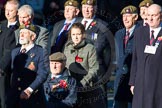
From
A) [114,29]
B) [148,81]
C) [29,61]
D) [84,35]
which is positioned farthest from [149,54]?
[114,29]

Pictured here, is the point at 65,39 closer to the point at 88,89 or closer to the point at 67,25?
the point at 67,25

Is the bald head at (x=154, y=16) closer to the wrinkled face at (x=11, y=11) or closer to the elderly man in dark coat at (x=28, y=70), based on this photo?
the elderly man in dark coat at (x=28, y=70)

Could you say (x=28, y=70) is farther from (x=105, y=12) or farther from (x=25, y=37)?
(x=105, y=12)

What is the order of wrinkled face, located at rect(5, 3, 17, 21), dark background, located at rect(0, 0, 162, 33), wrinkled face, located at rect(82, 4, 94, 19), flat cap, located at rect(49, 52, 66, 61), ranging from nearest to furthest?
flat cap, located at rect(49, 52, 66, 61) < wrinkled face, located at rect(5, 3, 17, 21) < wrinkled face, located at rect(82, 4, 94, 19) < dark background, located at rect(0, 0, 162, 33)

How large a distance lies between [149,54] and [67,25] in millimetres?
1497

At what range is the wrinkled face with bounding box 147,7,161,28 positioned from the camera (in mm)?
7609

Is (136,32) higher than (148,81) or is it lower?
higher

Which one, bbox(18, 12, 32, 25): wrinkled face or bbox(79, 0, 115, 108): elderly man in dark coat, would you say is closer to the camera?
bbox(18, 12, 32, 25): wrinkled face

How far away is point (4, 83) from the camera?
786 centimetres

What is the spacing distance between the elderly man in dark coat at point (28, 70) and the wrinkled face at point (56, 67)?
0.16 metres

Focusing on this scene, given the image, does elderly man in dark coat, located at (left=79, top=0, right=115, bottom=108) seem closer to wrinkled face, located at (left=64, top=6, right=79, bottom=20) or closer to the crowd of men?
the crowd of men

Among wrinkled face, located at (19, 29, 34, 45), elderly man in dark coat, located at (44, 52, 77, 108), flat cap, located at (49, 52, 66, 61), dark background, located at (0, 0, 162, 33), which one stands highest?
wrinkled face, located at (19, 29, 34, 45)

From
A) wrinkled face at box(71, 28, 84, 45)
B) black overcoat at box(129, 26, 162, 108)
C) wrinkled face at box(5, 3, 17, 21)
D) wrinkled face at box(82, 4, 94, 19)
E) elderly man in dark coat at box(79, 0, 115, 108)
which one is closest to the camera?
Result: black overcoat at box(129, 26, 162, 108)

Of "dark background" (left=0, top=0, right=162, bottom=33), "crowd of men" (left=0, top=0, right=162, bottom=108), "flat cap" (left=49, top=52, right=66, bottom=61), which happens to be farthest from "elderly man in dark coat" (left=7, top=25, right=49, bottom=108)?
"dark background" (left=0, top=0, right=162, bottom=33)
